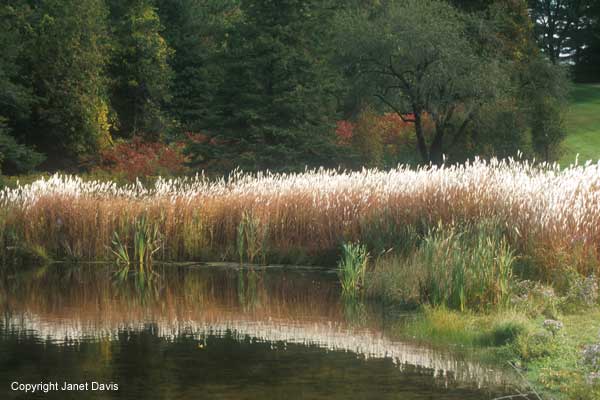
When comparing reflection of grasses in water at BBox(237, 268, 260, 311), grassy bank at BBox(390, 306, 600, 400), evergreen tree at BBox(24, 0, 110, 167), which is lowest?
reflection of grasses in water at BBox(237, 268, 260, 311)

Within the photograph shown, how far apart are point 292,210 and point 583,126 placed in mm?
33707

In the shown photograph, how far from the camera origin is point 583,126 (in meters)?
47.5

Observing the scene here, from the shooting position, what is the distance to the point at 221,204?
17.9 meters

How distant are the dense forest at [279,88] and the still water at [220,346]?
579 inches

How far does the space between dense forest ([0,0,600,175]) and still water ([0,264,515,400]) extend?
14711 mm

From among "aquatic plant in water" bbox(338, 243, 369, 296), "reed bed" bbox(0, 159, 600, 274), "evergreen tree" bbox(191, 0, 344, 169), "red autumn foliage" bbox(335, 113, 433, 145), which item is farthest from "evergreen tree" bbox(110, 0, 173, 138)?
"aquatic plant in water" bbox(338, 243, 369, 296)

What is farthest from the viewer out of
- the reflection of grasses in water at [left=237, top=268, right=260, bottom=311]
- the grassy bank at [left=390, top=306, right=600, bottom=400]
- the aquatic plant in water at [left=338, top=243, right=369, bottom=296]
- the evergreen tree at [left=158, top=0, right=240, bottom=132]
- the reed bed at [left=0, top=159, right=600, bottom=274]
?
the evergreen tree at [left=158, top=0, right=240, bottom=132]

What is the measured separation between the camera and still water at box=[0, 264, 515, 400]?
822 cm

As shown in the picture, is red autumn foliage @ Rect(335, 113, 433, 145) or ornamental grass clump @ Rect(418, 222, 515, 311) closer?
ornamental grass clump @ Rect(418, 222, 515, 311)

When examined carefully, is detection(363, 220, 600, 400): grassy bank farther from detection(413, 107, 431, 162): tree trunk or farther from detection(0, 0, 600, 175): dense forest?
detection(413, 107, 431, 162): tree trunk

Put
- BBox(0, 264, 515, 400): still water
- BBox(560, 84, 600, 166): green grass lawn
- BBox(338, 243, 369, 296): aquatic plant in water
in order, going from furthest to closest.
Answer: BBox(560, 84, 600, 166): green grass lawn
BBox(338, 243, 369, 296): aquatic plant in water
BBox(0, 264, 515, 400): still water

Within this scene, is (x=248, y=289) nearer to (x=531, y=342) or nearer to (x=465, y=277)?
(x=465, y=277)

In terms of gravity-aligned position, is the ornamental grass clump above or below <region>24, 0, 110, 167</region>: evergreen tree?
below

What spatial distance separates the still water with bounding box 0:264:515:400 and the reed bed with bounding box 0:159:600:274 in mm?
1830
